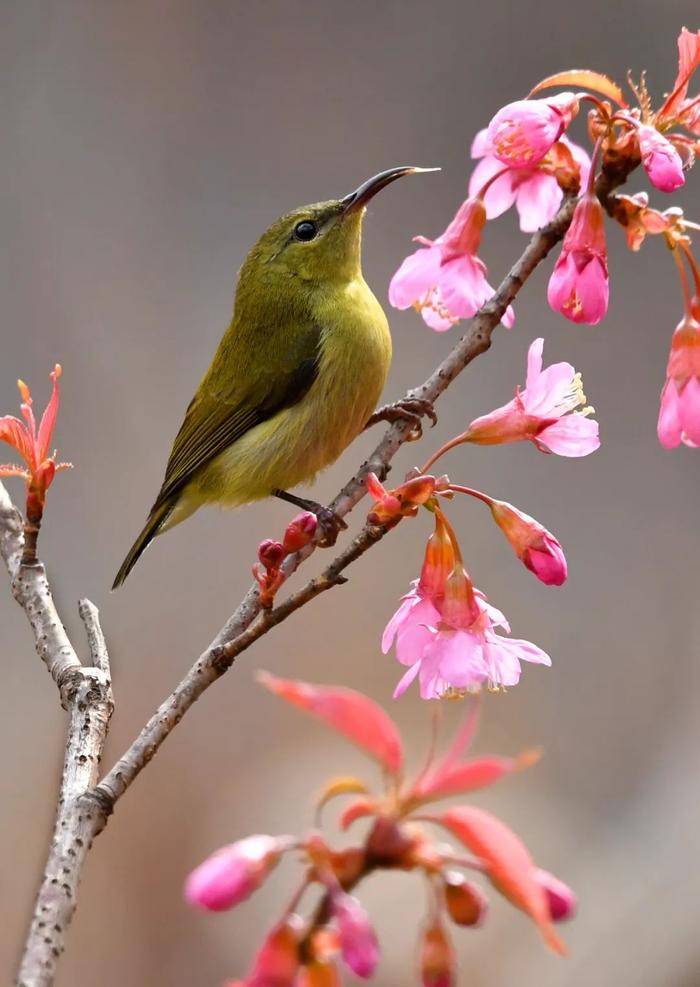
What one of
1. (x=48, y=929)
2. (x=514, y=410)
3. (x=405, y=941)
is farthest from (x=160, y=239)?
(x=48, y=929)

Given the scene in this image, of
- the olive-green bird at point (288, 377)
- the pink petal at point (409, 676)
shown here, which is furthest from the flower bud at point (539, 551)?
the olive-green bird at point (288, 377)

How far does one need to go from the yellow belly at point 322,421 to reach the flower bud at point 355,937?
1.91m

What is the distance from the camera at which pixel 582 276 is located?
141 centimetres

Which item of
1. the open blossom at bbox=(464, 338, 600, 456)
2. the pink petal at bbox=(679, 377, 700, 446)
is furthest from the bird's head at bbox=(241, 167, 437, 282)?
the pink petal at bbox=(679, 377, 700, 446)

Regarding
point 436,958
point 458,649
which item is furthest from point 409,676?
point 436,958

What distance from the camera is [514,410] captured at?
1.51 meters

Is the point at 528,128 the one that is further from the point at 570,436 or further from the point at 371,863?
the point at 371,863

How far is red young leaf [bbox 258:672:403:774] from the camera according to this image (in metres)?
0.66

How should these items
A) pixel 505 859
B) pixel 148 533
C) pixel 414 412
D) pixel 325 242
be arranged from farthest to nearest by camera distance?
pixel 325 242
pixel 148 533
pixel 414 412
pixel 505 859

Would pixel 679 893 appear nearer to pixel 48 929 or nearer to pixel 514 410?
pixel 514 410

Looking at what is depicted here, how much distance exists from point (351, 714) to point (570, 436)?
874 millimetres

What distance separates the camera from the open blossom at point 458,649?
54.9 inches

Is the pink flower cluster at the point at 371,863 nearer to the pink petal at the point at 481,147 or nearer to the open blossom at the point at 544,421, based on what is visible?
the open blossom at the point at 544,421

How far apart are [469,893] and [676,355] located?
2.71 ft
